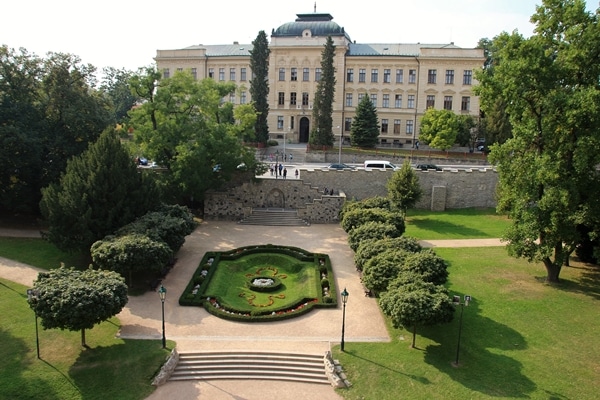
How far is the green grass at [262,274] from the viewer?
25.6 metres

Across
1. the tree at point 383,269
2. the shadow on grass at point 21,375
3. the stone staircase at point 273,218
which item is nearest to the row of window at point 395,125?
the stone staircase at point 273,218

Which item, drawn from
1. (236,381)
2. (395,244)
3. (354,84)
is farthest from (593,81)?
(354,84)

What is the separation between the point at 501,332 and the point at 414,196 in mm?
18060

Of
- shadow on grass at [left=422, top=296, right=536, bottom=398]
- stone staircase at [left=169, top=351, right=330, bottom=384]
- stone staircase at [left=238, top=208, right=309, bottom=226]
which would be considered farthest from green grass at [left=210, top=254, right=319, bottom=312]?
stone staircase at [left=238, top=208, right=309, bottom=226]

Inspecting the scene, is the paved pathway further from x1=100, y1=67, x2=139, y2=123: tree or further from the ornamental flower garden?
x1=100, y1=67, x2=139, y2=123: tree

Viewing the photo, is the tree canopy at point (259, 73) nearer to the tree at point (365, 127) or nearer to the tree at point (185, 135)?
Answer: the tree at point (365, 127)

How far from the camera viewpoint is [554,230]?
26031 mm

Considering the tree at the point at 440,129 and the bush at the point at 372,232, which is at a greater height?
the tree at the point at 440,129

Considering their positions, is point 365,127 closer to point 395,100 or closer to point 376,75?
point 395,100

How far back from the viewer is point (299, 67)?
66000 mm

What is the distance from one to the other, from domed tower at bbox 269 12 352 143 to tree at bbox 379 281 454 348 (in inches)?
1799

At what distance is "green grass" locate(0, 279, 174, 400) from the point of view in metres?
18.1

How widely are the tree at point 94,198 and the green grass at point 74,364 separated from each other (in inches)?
252

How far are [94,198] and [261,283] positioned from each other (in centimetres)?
1083
